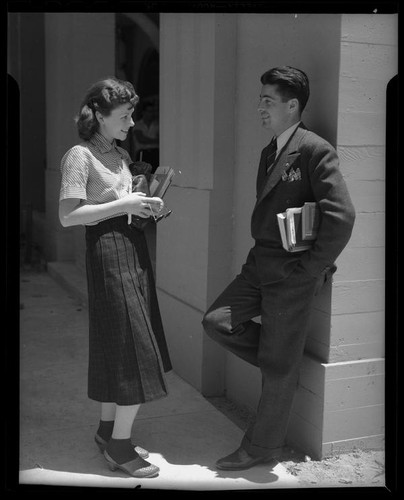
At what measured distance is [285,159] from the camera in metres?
3.29

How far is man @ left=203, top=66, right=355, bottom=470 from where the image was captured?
125 inches

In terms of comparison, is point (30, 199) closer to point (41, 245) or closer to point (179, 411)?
point (41, 245)

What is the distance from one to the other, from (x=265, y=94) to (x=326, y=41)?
0.40 meters

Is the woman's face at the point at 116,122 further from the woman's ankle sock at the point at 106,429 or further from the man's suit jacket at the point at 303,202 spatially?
the woman's ankle sock at the point at 106,429

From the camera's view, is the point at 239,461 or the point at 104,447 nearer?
the point at 239,461

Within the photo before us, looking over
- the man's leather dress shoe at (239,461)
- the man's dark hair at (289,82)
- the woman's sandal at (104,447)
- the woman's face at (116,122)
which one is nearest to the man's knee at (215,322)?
the man's leather dress shoe at (239,461)

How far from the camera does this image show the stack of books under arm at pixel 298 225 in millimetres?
3164

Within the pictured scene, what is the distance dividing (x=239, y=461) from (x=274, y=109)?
1674 millimetres

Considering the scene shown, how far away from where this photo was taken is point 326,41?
11.2ft

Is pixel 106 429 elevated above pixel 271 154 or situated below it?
below

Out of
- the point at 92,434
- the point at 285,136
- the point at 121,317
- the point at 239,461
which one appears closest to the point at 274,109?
the point at 285,136

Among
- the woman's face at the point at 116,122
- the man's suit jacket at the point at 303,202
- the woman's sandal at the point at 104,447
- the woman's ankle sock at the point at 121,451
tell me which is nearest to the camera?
the man's suit jacket at the point at 303,202

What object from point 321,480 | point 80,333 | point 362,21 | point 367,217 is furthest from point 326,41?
point 80,333

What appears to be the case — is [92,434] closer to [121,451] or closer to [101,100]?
[121,451]
